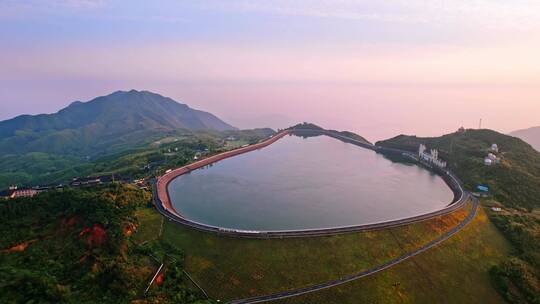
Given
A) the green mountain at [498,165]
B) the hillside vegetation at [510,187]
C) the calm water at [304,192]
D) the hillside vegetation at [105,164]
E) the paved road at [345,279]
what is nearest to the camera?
the paved road at [345,279]

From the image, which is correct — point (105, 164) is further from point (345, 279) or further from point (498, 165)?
point (498, 165)

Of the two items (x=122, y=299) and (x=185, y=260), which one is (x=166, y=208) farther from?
(x=122, y=299)

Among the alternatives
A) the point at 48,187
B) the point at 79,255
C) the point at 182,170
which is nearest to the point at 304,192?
the point at 182,170

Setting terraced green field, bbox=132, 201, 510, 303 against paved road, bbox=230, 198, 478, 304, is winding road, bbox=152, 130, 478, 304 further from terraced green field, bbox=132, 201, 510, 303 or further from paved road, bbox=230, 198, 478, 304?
terraced green field, bbox=132, 201, 510, 303

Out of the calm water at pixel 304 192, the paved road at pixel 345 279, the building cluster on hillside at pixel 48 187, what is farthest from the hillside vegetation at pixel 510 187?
the building cluster on hillside at pixel 48 187

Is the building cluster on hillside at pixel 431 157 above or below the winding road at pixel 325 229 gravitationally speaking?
above

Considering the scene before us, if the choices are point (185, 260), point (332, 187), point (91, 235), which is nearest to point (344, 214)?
point (332, 187)

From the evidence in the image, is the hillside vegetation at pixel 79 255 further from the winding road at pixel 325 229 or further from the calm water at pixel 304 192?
the calm water at pixel 304 192

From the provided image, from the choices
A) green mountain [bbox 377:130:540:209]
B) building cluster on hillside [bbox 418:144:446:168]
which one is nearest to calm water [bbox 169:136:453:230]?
building cluster on hillside [bbox 418:144:446:168]

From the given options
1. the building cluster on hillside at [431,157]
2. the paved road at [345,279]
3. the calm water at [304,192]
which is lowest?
the paved road at [345,279]
